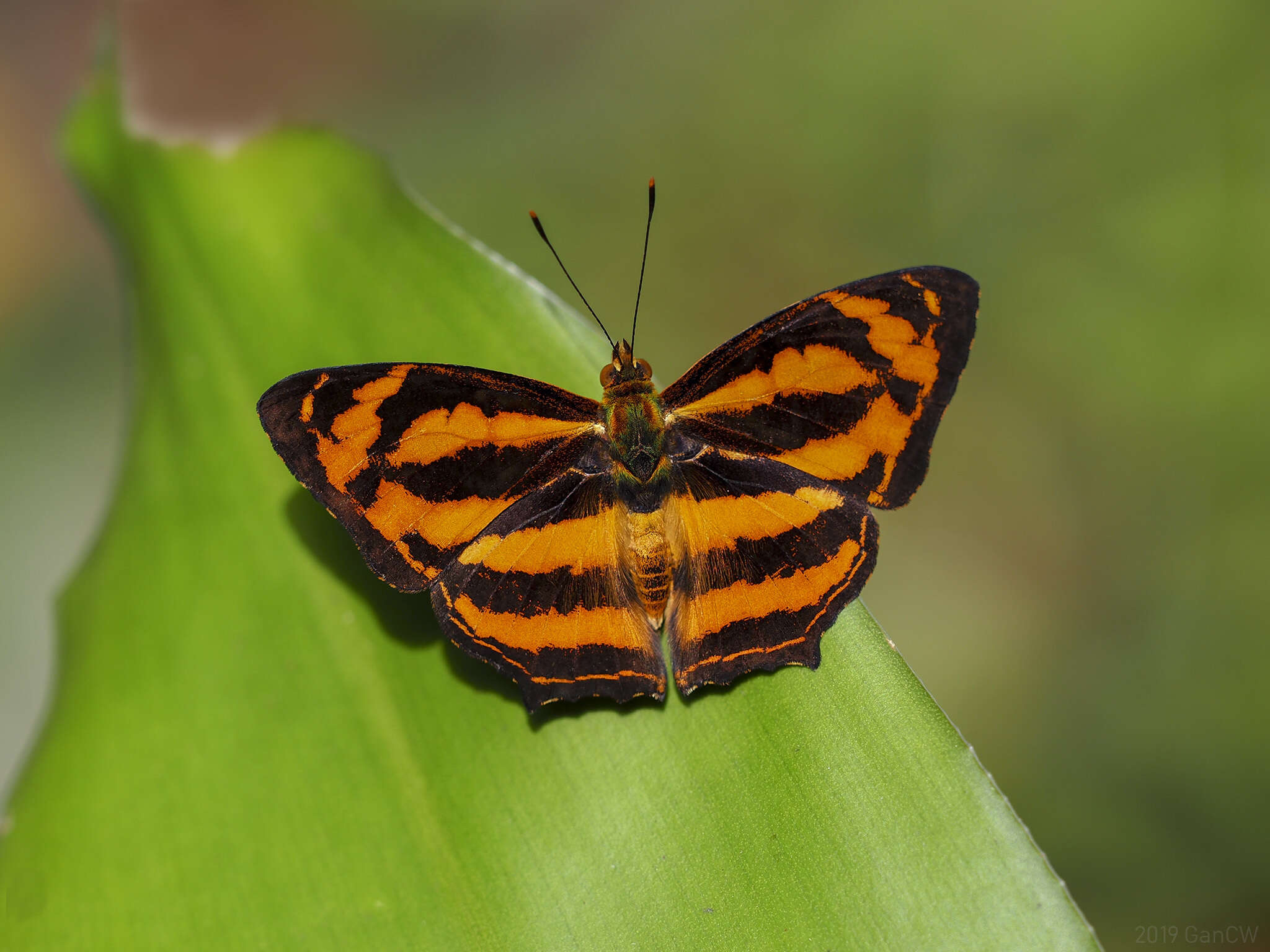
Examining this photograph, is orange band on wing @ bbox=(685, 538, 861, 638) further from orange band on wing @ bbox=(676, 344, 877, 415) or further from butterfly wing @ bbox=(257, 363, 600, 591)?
butterfly wing @ bbox=(257, 363, 600, 591)

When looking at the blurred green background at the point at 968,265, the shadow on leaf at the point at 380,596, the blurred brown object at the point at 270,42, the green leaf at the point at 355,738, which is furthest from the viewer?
the blurred brown object at the point at 270,42

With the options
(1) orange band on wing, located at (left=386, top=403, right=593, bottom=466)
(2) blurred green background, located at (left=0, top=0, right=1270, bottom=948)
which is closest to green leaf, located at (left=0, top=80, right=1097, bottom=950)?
(1) orange band on wing, located at (left=386, top=403, right=593, bottom=466)

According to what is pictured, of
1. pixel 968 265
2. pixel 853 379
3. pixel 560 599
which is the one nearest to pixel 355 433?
pixel 560 599

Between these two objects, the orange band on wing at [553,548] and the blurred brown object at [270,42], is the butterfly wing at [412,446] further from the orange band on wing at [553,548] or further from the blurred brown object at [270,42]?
the blurred brown object at [270,42]

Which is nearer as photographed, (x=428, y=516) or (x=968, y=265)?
(x=428, y=516)

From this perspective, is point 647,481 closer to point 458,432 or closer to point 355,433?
point 458,432

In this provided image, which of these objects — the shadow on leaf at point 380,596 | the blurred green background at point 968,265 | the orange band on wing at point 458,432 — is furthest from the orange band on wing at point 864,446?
the blurred green background at point 968,265
